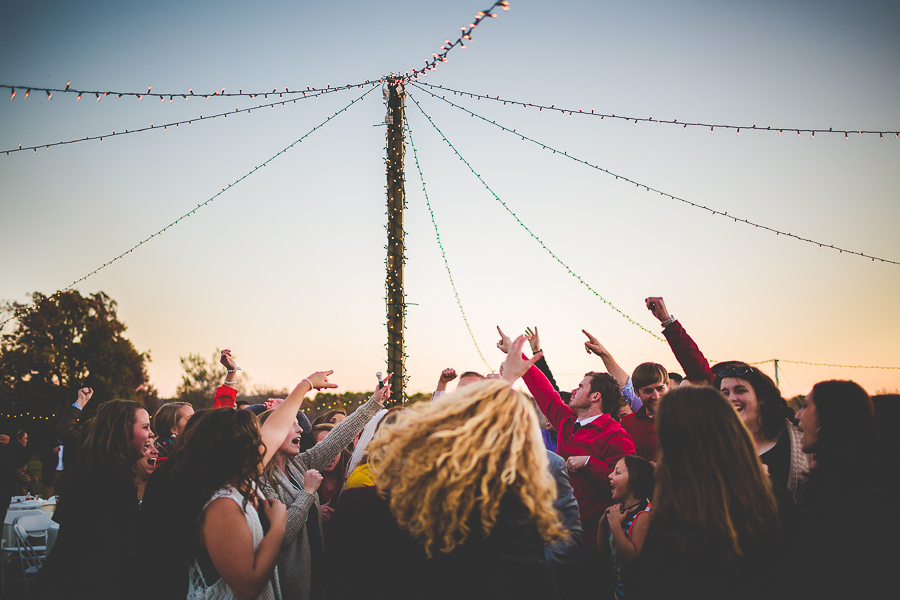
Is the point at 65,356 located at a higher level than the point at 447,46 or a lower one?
lower

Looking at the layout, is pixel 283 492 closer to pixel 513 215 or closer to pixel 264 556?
pixel 264 556

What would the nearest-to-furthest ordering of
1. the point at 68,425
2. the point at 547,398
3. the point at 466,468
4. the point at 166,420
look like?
the point at 466,468 < the point at 547,398 < the point at 166,420 < the point at 68,425

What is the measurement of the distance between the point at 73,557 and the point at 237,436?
1065 millimetres

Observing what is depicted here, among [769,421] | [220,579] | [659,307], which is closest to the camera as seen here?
[220,579]

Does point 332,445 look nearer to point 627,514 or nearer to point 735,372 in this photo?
point 627,514

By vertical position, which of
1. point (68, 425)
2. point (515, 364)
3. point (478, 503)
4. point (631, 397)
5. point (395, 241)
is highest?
point (395, 241)

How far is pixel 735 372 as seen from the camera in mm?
2980

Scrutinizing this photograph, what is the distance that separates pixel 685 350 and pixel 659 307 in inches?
13.9

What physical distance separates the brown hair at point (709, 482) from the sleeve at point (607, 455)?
1469 millimetres

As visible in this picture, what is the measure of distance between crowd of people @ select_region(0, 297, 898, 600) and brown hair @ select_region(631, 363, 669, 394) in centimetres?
127

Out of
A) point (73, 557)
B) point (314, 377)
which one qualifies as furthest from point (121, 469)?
point (314, 377)

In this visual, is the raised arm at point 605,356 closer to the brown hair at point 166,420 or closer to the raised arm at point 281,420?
the raised arm at point 281,420

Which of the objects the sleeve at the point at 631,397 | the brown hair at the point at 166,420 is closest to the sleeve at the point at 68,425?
the brown hair at the point at 166,420

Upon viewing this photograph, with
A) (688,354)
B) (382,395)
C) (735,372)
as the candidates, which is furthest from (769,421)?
(382,395)
